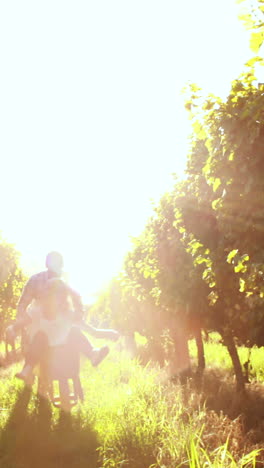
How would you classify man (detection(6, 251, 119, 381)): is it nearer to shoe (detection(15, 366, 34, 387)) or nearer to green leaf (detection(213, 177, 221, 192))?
shoe (detection(15, 366, 34, 387))

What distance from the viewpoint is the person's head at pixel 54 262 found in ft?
25.0

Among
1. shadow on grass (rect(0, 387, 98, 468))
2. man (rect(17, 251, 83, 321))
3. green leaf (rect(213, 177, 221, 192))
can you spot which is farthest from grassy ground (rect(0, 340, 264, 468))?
green leaf (rect(213, 177, 221, 192))

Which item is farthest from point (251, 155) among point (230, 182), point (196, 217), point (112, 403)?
point (112, 403)

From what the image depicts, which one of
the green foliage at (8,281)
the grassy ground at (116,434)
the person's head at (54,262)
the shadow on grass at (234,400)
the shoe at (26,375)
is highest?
the green foliage at (8,281)

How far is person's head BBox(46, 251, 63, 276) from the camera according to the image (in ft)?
25.0

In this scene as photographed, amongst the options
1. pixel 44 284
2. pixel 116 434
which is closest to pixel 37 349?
pixel 44 284

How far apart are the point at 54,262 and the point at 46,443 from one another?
2806 millimetres

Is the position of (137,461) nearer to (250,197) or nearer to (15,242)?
(250,197)

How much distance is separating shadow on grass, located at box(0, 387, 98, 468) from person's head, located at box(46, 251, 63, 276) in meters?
2.30

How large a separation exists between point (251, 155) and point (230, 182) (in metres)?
0.42

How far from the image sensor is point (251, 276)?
17.1 feet

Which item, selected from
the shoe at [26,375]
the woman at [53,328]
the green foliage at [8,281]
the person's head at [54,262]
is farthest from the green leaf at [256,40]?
the green foliage at [8,281]

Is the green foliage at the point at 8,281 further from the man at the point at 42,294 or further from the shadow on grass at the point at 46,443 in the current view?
the shadow on grass at the point at 46,443

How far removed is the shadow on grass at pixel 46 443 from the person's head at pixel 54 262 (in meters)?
2.30
